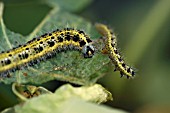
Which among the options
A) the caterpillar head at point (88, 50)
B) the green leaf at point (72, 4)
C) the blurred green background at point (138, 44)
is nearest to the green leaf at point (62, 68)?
the caterpillar head at point (88, 50)

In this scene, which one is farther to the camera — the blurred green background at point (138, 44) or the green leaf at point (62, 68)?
the blurred green background at point (138, 44)

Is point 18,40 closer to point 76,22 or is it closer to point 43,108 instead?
point 76,22

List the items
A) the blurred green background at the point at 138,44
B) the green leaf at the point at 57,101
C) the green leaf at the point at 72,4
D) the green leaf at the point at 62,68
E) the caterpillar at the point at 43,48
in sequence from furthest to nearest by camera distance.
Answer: the green leaf at the point at 72,4 → the blurred green background at the point at 138,44 → the caterpillar at the point at 43,48 → the green leaf at the point at 62,68 → the green leaf at the point at 57,101

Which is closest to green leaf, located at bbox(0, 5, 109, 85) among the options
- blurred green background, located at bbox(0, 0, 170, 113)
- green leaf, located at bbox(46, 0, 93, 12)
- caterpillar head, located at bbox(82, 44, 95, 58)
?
caterpillar head, located at bbox(82, 44, 95, 58)

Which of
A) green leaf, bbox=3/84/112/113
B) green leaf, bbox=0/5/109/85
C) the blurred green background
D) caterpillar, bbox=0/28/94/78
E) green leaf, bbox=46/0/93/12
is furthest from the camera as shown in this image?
green leaf, bbox=46/0/93/12

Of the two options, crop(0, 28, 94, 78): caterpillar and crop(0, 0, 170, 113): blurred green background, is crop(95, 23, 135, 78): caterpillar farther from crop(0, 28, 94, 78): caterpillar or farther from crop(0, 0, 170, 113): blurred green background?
crop(0, 0, 170, 113): blurred green background

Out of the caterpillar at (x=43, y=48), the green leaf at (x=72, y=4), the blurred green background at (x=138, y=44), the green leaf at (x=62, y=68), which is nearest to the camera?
the green leaf at (x=62, y=68)

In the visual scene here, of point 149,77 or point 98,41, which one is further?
point 149,77

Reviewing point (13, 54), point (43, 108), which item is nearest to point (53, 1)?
point (13, 54)

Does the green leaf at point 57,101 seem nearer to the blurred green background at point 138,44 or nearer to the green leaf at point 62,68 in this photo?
the green leaf at point 62,68
